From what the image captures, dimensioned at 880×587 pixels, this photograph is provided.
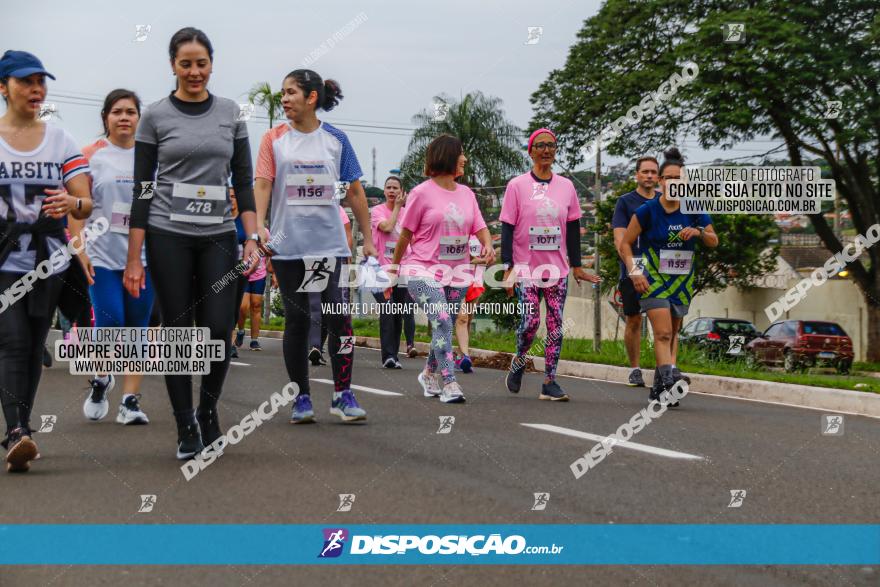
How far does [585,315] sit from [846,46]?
30697 mm

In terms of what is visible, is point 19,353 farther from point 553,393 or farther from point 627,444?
point 553,393

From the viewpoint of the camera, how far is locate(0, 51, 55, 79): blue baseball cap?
19.2 feet

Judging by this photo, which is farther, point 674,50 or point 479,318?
point 479,318

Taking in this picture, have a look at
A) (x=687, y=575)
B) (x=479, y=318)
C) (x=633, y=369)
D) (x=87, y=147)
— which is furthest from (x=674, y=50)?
(x=479, y=318)

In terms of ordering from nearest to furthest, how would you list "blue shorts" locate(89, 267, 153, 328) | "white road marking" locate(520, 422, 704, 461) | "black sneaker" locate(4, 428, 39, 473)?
1. "black sneaker" locate(4, 428, 39, 473)
2. "white road marking" locate(520, 422, 704, 461)
3. "blue shorts" locate(89, 267, 153, 328)

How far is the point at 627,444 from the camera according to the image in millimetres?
6539

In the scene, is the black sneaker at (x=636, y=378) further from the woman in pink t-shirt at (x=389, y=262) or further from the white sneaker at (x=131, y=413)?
the white sneaker at (x=131, y=413)

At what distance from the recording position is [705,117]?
95.0 ft

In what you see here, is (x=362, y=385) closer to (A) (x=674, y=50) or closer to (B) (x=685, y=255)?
(B) (x=685, y=255)

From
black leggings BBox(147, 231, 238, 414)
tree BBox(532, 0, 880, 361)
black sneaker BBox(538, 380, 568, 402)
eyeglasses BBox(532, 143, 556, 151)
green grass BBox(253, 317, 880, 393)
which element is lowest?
green grass BBox(253, 317, 880, 393)

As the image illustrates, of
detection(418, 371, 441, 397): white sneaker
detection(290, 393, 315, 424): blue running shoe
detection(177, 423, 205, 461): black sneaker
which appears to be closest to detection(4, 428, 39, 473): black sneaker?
detection(177, 423, 205, 461): black sneaker

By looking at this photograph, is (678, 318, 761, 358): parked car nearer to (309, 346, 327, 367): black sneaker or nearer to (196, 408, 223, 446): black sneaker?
(309, 346, 327, 367): black sneaker

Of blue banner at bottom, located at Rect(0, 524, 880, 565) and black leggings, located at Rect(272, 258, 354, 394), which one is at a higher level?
black leggings, located at Rect(272, 258, 354, 394)

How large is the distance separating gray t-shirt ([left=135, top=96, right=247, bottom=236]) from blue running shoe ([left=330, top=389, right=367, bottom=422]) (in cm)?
192
